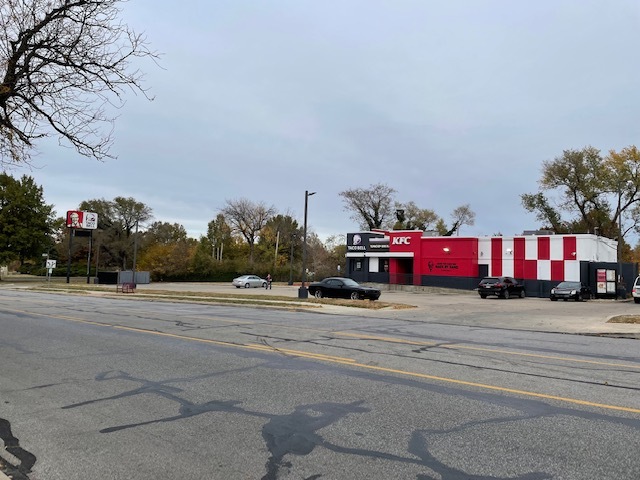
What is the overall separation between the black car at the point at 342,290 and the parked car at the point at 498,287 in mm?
11115

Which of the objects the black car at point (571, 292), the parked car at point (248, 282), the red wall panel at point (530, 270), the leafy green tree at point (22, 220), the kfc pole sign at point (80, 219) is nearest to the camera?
the black car at point (571, 292)

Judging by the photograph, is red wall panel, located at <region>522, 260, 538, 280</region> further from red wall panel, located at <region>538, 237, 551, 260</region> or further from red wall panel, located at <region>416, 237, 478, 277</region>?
red wall panel, located at <region>416, 237, 478, 277</region>

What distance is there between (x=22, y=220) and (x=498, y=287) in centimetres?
6114

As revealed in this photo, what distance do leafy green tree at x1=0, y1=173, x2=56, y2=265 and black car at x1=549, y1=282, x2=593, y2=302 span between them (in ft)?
206

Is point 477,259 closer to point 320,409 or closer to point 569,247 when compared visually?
point 569,247

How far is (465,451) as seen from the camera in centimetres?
438

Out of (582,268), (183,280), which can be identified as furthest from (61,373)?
(183,280)

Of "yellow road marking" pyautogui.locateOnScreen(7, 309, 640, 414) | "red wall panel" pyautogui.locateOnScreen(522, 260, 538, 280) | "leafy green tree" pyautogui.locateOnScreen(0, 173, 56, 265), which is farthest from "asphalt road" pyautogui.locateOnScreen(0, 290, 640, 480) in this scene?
"leafy green tree" pyautogui.locateOnScreen(0, 173, 56, 265)

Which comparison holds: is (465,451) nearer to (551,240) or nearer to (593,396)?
(593,396)

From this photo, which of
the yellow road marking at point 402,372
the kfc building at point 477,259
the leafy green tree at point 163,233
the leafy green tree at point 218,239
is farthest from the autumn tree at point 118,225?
the yellow road marking at point 402,372

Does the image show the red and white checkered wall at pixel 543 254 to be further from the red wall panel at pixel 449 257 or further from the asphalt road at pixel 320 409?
the asphalt road at pixel 320 409

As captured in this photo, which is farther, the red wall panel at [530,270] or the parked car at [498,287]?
the red wall panel at [530,270]

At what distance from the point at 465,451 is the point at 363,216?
7525cm

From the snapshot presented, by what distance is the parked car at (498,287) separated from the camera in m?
35.5
